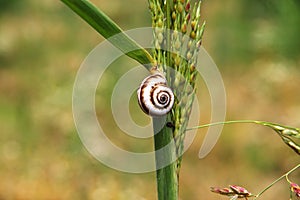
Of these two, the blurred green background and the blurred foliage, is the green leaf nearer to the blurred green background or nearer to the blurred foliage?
the blurred green background

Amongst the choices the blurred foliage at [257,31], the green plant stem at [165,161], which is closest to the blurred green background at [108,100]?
the blurred foliage at [257,31]

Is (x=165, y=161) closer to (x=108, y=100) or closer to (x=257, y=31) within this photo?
(x=108, y=100)

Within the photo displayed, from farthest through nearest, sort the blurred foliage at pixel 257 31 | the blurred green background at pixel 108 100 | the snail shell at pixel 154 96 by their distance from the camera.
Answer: the blurred foliage at pixel 257 31, the blurred green background at pixel 108 100, the snail shell at pixel 154 96

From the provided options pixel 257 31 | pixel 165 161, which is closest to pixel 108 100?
pixel 257 31


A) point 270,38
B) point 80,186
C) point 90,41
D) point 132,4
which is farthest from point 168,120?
point 132,4

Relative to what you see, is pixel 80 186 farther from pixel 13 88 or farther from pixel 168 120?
pixel 168 120

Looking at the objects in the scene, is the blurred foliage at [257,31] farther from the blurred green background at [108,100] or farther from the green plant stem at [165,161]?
the green plant stem at [165,161]

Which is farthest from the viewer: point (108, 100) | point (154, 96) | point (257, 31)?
point (257, 31)
